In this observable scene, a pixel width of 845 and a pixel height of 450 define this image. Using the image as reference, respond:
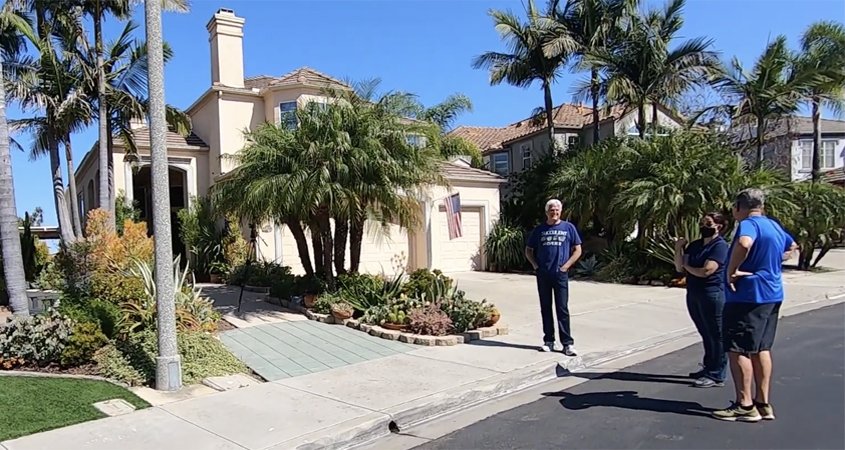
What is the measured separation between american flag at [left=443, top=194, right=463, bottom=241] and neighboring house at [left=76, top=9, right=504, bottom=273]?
545 millimetres

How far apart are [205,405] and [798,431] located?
5.11 metres

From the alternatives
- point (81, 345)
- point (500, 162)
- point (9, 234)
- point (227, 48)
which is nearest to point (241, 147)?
point (227, 48)

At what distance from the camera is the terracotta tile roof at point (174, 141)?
17688 mm

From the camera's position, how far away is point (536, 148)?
27.6 metres

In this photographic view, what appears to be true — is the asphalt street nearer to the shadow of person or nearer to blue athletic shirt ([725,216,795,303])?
the shadow of person

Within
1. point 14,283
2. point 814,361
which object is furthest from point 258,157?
point 814,361

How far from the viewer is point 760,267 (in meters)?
4.66

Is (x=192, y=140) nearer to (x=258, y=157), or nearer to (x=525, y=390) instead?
(x=258, y=157)

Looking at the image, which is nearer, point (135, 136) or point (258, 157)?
point (258, 157)

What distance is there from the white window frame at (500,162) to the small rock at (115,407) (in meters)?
25.5

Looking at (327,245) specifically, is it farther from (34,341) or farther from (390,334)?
(34,341)

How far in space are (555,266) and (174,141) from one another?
49.0 feet

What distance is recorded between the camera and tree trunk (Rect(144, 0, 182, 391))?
20.5ft

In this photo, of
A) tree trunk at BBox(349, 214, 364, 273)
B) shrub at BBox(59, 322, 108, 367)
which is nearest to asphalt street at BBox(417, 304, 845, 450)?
shrub at BBox(59, 322, 108, 367)
